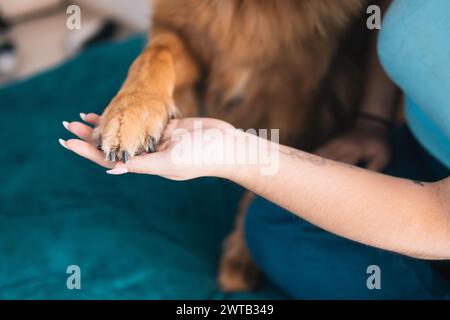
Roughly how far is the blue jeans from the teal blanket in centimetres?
12

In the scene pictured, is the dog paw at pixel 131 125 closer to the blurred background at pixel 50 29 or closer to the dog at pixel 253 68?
the dog at pixel 253 68

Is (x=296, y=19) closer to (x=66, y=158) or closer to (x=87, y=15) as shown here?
(x=66, y=158)

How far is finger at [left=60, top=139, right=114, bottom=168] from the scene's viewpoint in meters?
0.76

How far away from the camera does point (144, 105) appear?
2.83 feet

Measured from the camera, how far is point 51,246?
1188 millimetres

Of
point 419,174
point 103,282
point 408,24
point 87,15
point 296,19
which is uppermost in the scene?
point 87,15

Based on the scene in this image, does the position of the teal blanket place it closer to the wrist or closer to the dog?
the dog

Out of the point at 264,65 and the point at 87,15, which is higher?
the point at 87,15

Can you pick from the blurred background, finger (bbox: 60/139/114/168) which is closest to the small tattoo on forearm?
finger (bbox: 60/139/114/168)

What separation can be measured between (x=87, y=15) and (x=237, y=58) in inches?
73.4

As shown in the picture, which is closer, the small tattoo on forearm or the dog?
the small tattoo on forearm

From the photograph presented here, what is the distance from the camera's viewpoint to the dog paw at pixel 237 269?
1.15 meters

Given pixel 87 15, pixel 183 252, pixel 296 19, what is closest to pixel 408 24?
pixel 296 19

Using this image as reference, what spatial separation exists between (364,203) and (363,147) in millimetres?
398
